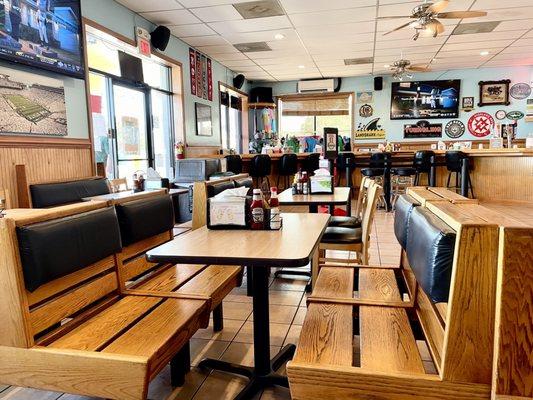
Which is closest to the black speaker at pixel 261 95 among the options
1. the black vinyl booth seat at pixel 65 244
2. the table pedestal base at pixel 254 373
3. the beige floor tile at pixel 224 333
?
the beige floor tile at pixel 224 333

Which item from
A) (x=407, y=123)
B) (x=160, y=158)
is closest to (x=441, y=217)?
(x=160, y=158)

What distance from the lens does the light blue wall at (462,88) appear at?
9.95m

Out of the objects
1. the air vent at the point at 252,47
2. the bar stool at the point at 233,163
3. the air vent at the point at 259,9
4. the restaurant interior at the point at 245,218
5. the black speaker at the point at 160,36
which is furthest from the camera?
the bar stool at the point at 233,163

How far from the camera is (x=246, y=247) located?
172 cm

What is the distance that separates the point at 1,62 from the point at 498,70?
10.5 metres

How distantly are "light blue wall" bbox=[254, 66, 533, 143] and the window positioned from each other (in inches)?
14.8

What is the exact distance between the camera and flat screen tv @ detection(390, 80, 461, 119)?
407 inches

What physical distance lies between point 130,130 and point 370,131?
6.87 metres

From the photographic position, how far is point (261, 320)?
1.93m

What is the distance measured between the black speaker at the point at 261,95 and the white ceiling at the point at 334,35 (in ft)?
3.28

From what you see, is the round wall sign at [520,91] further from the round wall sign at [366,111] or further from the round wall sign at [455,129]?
the round wall sign at [366,111]

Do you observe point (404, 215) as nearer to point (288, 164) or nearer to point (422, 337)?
point (422, 337)

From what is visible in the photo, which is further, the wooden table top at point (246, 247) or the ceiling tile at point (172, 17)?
the ceiling tile at point (172, 17)

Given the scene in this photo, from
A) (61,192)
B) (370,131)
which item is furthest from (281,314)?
(370,131)
